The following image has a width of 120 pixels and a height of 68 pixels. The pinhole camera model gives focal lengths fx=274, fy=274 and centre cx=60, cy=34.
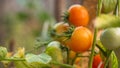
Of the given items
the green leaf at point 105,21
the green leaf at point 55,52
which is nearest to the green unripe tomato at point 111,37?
the green leaf at point 105,21

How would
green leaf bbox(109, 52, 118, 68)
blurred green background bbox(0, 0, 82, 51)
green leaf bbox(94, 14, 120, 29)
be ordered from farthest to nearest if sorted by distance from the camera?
blurred green background bbox(0, 0, 82, 51)
green leaf bbox(109, 52, 118, 68)
green leaf bbox(94, 14, 120, 29)

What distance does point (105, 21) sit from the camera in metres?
0.34

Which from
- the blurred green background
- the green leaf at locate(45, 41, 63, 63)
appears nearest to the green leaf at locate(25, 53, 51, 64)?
the green leaf at locate(45, 41, 63, 63)

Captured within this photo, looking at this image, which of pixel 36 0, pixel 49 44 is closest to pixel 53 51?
pixel 49 44

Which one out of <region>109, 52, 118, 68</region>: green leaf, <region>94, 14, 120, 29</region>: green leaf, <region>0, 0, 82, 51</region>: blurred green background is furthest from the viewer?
<region>0, 0, 82, 51</region>: blurred green background

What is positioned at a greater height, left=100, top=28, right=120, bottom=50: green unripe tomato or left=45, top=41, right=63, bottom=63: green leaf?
left=100, top=28, right=120, bottom=50: green unripe tomato

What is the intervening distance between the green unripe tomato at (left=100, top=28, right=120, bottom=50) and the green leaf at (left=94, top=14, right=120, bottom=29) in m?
0.02

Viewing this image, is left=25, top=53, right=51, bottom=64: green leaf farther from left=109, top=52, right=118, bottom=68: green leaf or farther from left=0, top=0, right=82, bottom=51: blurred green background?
left=0, top=0, right=82, bottom=51: blurred green background

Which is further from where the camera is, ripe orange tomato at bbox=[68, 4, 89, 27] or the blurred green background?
the blurred green background

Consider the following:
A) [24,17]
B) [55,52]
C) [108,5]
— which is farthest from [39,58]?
[24,17]

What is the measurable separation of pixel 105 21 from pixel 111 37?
0.04m

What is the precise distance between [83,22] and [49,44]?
8 centimetres

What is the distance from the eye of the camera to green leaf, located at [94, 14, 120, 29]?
338 mm

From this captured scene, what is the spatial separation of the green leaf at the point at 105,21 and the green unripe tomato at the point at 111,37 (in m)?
0.02
